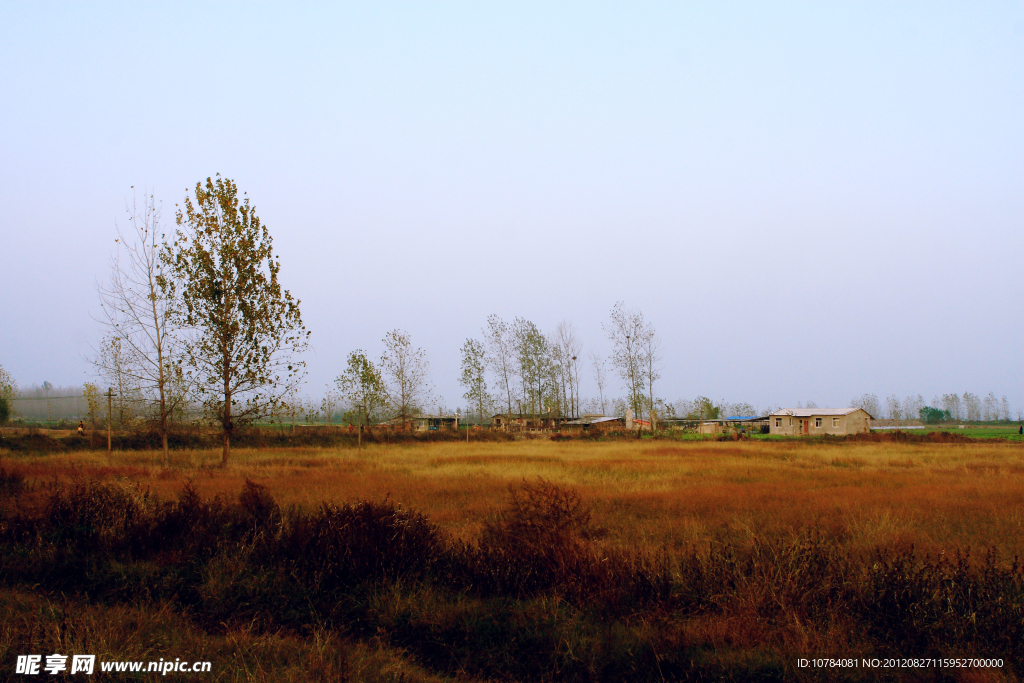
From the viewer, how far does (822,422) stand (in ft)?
203

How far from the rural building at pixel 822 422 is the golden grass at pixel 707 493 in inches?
1543

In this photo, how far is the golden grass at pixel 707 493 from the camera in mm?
9156

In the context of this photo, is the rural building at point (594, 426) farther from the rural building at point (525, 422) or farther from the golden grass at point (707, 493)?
the golden grass at point (707, 493)

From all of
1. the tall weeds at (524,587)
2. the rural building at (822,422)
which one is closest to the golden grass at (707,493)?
the tall weeds at (524,587)

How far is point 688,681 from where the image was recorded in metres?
4.41

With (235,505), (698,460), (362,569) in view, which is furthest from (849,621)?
(698,460)

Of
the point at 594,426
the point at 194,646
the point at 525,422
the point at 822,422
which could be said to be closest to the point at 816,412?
the point at 822,422

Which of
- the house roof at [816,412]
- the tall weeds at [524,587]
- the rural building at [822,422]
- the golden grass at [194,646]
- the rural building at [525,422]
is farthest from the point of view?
the rural building at [525,422]

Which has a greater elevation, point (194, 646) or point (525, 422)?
point (194, 646)

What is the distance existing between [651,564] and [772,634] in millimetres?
1546

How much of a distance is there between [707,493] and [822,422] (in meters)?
55.8

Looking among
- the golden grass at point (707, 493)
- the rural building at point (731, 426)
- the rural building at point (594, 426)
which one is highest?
the golden grass at point (707, 493)

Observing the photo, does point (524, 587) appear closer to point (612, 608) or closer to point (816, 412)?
point (612, 608)

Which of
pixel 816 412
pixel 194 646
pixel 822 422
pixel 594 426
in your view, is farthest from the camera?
pixel 816 412
